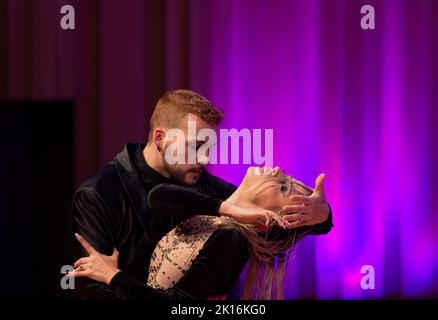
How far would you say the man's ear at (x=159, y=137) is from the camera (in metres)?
2.19

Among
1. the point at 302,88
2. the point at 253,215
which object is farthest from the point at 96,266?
the point at 302,88

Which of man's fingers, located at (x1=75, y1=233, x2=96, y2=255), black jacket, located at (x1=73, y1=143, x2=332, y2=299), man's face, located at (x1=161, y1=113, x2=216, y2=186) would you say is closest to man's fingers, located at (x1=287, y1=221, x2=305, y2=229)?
black jacket, located at (x1=73, y1=143, x2=332, y2=299)

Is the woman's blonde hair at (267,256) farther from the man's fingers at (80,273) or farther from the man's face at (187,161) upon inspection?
the man's fingers at (80,273)

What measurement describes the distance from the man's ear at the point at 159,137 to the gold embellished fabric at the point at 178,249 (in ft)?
0.88

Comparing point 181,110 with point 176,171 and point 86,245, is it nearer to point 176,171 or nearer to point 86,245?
point 176,171

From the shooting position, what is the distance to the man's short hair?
2166 mm

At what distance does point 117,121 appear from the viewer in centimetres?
298

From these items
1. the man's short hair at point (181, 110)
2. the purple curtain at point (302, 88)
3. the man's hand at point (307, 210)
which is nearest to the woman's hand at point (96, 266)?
the man's short hair at point (181, 110)

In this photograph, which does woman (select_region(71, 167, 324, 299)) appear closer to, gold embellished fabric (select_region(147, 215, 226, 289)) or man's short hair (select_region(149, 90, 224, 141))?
gold embellished fabric (select_region(147, 215, 226, 289))

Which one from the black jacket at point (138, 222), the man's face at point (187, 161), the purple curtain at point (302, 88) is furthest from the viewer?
the purple curtain at point (302, 88)

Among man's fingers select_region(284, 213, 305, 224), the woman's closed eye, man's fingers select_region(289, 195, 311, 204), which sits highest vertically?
the woman's closed eye

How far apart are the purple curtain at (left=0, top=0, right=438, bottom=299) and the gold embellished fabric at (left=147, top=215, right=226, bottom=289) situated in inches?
33.1

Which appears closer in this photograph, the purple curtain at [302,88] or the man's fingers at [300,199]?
the man's fingers at [300,199]
